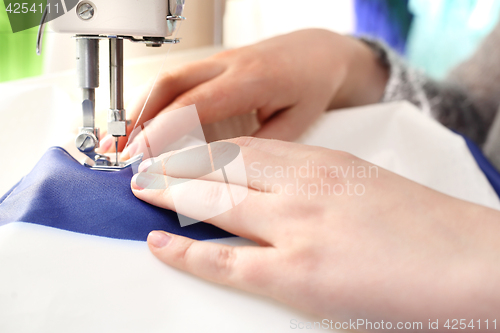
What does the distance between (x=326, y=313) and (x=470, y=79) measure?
2.86 ft

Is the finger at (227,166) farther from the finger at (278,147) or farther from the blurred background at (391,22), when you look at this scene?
the blurred background at (391,22)

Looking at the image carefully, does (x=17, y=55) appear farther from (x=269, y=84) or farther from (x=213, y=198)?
(x=213, y=198)

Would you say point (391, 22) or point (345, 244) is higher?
point (391, 22)

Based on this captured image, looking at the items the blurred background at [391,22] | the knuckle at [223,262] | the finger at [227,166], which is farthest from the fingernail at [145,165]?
the blurred background at [391,22]

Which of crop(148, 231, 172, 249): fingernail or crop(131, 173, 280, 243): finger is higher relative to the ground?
crop(131, 173, 280, 243): finger

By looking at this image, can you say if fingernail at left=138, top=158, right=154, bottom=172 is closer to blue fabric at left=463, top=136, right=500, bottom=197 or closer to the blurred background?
blue fabric at left=463, top=136, right=500, bottom=197

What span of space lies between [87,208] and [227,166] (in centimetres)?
12

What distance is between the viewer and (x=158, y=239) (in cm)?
30

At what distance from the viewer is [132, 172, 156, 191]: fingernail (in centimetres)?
34

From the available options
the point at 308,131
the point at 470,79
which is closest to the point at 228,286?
the point at 308,131

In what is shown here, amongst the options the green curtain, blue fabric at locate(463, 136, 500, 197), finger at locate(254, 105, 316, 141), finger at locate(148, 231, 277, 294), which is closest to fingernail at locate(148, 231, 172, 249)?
finger at locate(148, 231, 277, 294)

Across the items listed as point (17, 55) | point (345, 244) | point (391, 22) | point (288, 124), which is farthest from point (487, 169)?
point (391, 22)

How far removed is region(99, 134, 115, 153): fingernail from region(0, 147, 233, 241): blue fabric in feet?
0.25

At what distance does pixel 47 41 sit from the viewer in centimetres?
80
